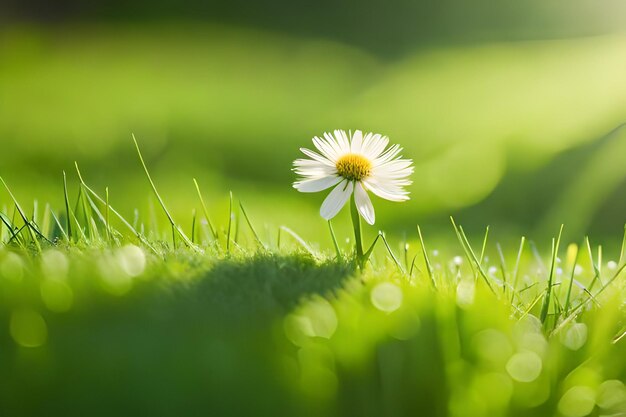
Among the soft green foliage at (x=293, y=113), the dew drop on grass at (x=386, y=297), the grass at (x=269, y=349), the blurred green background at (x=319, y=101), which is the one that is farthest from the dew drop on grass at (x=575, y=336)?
the soft green foliage at (x=293, y=113)

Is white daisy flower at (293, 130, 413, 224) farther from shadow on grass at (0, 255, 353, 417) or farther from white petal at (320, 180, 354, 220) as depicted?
shadow on grass at (0, 255, 353, 417)

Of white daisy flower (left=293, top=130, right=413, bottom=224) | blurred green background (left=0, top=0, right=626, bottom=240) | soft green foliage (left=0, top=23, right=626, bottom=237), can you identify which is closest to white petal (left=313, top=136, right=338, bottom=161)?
white daisy flower (left=293, top=130, right=413, bottom=224)

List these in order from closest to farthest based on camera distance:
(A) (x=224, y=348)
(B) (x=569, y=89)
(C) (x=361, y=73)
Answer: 1. (A) (x=224, y=348)
2. (B) (x=569, y=89)
3. (C) (x=361, y=73)

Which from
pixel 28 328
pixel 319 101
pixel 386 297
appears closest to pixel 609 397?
pixel 386 297

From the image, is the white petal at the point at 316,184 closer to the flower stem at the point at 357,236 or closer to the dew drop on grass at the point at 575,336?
the flower stem at the point at 357,236

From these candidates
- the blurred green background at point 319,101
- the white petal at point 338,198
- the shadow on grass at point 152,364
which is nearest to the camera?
the shadow on grass at point 152,364

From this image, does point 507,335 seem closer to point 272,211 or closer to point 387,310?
point 387,310

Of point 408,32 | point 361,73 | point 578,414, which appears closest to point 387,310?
point 578,414
